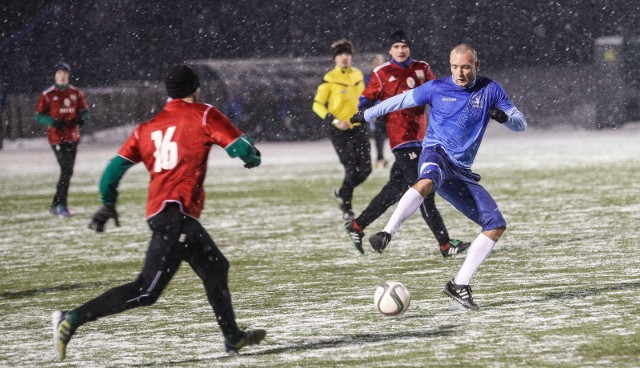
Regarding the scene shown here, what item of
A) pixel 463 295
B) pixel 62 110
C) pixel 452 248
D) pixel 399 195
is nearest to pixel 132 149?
pixel 463 295

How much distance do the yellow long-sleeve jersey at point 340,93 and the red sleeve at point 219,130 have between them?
290 inches

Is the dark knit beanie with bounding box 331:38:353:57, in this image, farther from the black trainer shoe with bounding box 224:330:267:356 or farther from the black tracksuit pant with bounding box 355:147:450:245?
the black trainer shoe with bounding box 224:330:267:356

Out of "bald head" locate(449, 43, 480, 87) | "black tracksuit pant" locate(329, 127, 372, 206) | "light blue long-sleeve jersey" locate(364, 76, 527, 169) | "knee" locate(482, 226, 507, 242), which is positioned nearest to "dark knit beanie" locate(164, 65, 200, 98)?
"bald head" locate(449, 43, 480, 87)

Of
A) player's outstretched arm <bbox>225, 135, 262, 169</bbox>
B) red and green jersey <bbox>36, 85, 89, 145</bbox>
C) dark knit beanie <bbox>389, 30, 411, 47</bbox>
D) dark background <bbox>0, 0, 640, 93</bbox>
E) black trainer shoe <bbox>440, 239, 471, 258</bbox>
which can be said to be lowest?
dark background <bbox>0, 0, 640, 93</bbox>

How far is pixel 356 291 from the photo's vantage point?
830cm

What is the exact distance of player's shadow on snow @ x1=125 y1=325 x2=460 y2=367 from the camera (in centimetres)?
616

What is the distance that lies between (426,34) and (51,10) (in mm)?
13511

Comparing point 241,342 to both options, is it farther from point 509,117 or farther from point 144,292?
point 509,117

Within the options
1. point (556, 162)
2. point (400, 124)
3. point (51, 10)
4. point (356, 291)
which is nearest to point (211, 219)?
point (400, 124)

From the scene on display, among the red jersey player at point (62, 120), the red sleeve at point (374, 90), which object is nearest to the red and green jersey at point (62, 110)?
the red jersey player at point (62, 120)

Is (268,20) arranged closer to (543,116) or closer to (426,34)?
(426,34)

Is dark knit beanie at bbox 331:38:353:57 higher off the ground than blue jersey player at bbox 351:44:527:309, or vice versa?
blue jersey player at bbox 351:44:527:309

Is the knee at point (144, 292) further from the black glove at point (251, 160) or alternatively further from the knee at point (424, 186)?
the knee at point (424, 186)

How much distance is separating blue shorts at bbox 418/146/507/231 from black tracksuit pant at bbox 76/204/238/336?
2.10 metres
